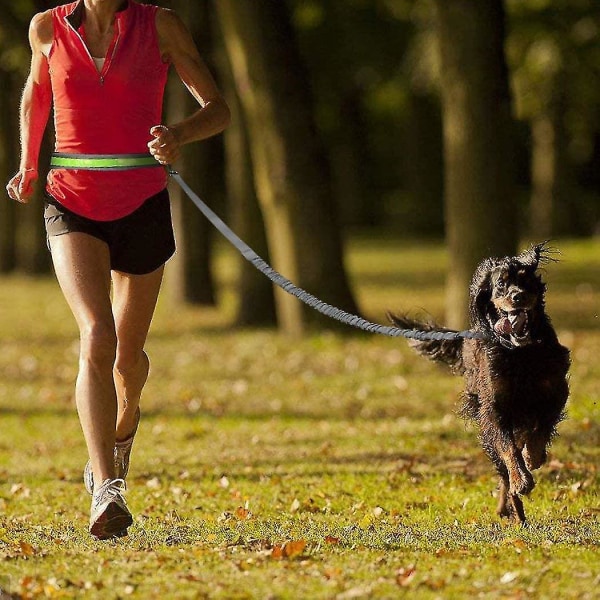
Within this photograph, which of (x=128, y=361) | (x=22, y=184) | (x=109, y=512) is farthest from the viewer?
(x=128, y=361)

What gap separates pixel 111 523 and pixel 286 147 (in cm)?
989

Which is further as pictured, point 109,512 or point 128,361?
point 128,361

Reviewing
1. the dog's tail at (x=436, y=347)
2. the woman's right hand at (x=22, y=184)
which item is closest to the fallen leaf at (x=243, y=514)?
the dog's tail at (x=436, y=347)

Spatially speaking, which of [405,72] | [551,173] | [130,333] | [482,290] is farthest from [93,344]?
[405,72]

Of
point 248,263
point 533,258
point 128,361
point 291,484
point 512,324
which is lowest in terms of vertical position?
point 291,484

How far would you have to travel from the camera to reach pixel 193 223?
68.8 feet

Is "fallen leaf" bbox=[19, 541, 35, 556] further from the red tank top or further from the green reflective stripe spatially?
the green reflective stripe

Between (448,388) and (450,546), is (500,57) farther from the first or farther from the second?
(450,546)

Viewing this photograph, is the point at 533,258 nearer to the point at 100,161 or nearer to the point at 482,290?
the point at 482,290

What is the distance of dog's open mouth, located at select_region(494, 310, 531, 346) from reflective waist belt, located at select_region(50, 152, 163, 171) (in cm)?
177

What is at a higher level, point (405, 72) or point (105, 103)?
point (405, 72)

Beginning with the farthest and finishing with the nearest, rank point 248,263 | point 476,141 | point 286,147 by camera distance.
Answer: point 248,263 < point 286,147 < point 476,141

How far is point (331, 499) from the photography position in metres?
7.57

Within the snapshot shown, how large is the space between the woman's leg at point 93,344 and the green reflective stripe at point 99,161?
12.3 inches
